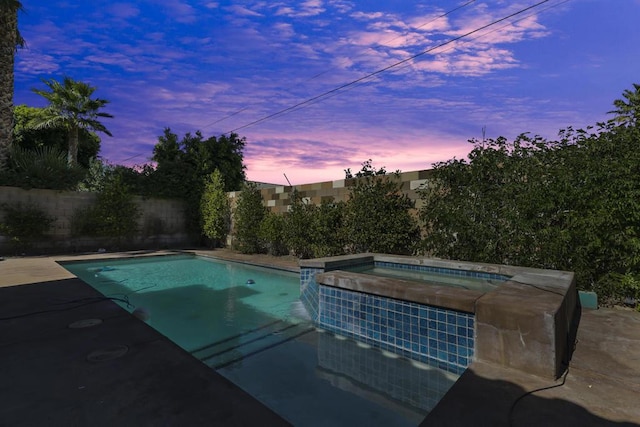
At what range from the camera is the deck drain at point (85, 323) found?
2.99 metres

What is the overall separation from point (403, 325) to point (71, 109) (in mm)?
20762

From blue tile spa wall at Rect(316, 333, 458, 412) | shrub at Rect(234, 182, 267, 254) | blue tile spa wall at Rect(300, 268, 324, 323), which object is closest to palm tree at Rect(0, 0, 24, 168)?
shrub at Rect(234, 182, 267, 254)

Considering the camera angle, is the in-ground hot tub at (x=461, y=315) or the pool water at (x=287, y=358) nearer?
the in-ground hot tub at (x=461, y=315)

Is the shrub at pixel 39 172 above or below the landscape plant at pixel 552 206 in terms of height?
above

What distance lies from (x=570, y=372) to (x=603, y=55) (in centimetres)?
523

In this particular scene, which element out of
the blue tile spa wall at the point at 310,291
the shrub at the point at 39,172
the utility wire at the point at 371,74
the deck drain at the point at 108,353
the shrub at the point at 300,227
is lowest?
the blue tile spa wall at the point at 310,291

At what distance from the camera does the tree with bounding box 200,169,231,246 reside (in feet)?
38.4

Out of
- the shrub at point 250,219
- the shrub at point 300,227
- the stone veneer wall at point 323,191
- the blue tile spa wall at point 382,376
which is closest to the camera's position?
the blue tile spa wall at point 382,376

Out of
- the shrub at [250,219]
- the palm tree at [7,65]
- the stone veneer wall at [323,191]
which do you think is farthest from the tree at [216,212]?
the palm tree at [7,65]

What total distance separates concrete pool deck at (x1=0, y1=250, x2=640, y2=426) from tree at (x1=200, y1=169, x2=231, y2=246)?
879 cm

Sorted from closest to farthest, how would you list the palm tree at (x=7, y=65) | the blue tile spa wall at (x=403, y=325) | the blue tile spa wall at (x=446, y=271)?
the blue tile spa wall at (x=403, y=325) < the blue tile spa wall at (x=446, y=271) < the palm tree at (x=7, y=65)

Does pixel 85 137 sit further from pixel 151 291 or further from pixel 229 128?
pixel 151 291

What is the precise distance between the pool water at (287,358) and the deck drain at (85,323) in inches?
33.6

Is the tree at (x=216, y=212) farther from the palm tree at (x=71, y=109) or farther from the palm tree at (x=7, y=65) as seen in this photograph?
the palm tree at (x=71, y=109)
